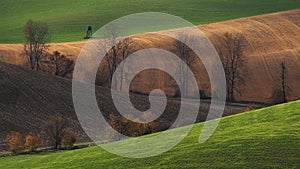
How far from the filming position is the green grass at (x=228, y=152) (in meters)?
25.4

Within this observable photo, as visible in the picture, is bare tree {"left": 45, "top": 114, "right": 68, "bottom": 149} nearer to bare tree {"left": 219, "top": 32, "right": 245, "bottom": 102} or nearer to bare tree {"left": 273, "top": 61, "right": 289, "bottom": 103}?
bare tree {"left": 273, "top": 61, "right": 289, "bottom": 103}

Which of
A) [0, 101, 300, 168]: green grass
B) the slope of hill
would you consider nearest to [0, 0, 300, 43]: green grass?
the slope of hill

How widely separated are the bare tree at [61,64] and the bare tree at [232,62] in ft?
66.8

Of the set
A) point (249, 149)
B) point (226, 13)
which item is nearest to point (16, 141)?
point (249, 149)

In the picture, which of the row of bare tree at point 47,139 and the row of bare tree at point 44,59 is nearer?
the row of bare tree at point 47,139

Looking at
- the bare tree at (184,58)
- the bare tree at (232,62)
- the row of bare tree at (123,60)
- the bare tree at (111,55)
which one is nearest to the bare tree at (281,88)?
the row of bare tree at (123,60)

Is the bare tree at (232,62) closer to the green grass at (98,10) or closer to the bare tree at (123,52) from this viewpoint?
the bare tree at (123,52)

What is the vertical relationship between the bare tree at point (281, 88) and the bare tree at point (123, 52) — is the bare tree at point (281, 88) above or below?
below


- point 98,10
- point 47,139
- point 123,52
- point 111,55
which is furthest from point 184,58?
point 98,10

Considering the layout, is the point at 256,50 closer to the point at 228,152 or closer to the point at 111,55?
the point at 111,55

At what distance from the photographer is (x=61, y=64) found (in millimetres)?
80312

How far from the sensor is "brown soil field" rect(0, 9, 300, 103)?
78750 mm

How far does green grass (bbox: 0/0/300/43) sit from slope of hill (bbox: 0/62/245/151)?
3201 cm

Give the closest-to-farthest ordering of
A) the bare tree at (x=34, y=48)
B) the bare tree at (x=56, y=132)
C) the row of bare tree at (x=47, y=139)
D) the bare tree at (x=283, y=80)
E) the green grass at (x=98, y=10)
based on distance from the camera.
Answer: the row of bare tree at (x=47, y=139)
the bare tree at (x=56, y=132)
the bare tree at (x=283, y=80)
the bare tree at (x=34, y=48)
the green grass at (x=98, y=10)
